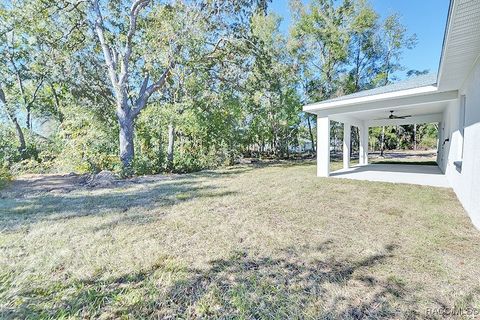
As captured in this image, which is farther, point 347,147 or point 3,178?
point 347,147

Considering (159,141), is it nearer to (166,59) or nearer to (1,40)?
(166,59)

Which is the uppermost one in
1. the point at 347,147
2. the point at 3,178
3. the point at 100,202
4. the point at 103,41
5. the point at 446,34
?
the point at 103,41

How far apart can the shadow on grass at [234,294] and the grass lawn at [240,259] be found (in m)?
0.01

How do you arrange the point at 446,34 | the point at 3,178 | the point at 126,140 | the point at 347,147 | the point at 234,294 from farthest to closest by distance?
the point at 347,147, the point at 126,140, the point at 3,178, the point at 446,34, the point at 234,294

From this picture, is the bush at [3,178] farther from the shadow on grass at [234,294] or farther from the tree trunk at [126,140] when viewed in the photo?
the shadow on grass at [234,294]

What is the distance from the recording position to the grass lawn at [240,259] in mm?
1973

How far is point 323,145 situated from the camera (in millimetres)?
8094

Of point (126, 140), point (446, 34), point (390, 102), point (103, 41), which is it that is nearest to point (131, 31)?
point (103, 41)

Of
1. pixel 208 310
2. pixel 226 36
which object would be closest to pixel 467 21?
pixel 208 310

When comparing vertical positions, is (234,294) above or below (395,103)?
below

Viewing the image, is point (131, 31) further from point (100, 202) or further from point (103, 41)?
point (100, 202)

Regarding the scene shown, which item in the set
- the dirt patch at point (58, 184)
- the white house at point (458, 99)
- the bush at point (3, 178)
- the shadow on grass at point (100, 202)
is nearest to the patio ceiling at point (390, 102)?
the white house at point (458, 99)

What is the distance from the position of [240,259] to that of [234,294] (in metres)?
0.60

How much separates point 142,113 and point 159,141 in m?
1.57
